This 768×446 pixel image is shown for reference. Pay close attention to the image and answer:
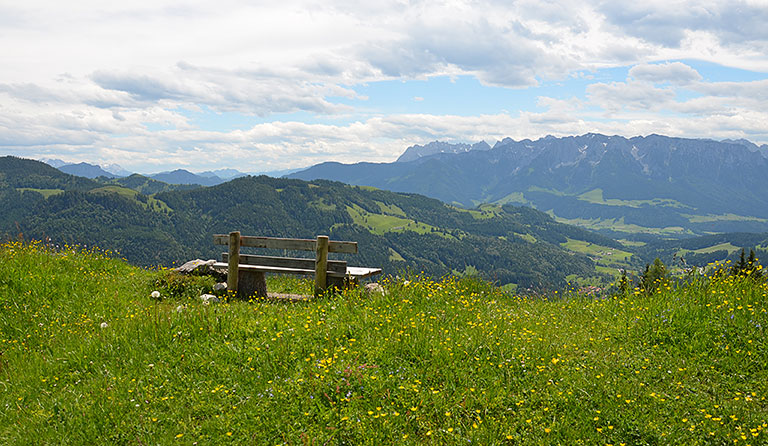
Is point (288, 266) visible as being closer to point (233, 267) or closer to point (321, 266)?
point (321, 266)

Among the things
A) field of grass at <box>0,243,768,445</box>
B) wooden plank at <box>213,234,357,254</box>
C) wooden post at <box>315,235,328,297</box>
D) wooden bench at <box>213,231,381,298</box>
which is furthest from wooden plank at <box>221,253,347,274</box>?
field of grass at <box>0,243,768,445</box>

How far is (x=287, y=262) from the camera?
13508mm

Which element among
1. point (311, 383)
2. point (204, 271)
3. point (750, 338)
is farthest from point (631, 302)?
point (204, 271)

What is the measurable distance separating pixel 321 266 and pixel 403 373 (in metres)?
5.94

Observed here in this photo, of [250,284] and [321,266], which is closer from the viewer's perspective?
[321,266]

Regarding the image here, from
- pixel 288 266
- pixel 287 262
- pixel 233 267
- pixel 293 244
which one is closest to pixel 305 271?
pixel 288 266

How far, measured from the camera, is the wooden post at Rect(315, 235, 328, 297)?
12.5 metres

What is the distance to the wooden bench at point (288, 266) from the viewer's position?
12602 mm

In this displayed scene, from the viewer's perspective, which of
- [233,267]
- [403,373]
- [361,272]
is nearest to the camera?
[403,373]

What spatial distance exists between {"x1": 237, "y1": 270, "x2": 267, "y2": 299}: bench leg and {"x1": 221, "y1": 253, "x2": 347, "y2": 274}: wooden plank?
376 millimetres

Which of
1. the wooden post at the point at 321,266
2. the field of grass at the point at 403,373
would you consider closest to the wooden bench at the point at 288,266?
the wooden post at the point at 321,266

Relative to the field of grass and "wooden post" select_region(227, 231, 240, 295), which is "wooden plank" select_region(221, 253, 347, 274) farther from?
the field of grass

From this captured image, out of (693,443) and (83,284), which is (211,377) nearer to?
(693,443)

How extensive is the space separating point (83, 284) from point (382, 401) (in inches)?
423
